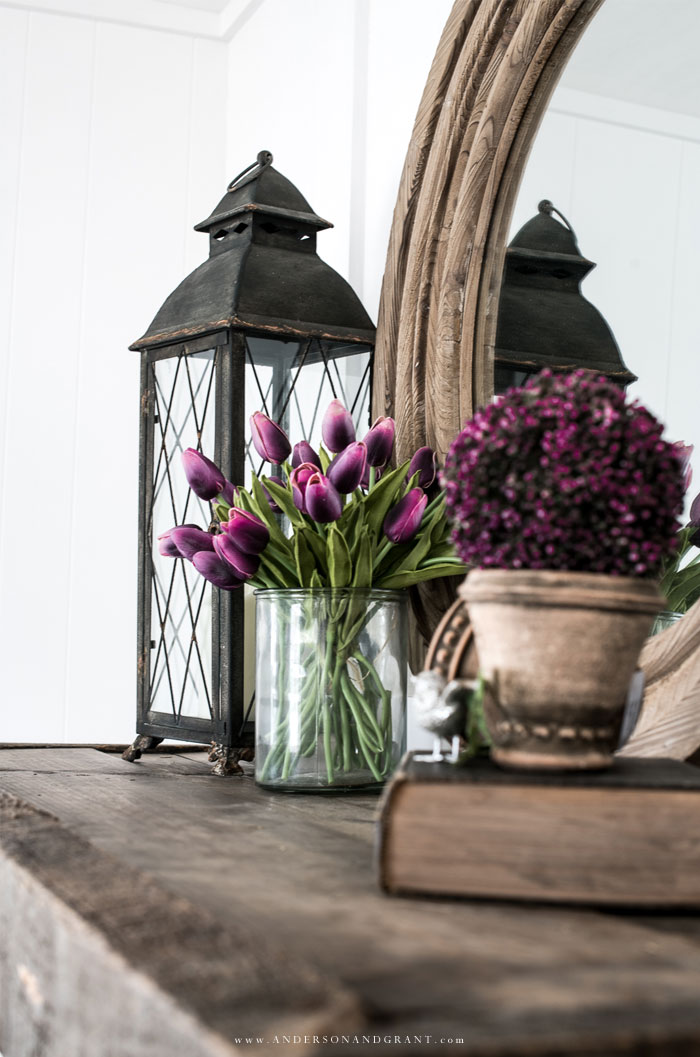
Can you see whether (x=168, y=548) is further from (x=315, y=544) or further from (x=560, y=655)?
(x=560, y=655)

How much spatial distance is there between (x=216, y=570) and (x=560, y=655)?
555mm

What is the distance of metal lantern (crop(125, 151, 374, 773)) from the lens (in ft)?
3.98

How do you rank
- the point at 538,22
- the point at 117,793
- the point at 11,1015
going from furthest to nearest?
the point at 538,22 < the point at 117,793 < the point at 11,1015

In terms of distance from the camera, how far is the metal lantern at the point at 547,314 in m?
1.07

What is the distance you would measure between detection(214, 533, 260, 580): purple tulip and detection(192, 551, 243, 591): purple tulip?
3cm

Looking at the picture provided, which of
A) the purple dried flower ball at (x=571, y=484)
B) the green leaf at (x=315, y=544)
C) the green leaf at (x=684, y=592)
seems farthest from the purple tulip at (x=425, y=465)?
the purple dried flower ball at (x=571, y=484)

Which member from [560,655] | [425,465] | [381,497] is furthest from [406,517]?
[560,655]

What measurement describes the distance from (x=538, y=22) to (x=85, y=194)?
1232 mm

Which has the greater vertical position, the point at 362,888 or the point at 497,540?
the point at 497,540

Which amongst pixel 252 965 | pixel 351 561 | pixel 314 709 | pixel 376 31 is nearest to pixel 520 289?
pixel 351 561

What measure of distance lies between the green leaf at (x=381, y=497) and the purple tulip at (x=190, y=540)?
0.16m

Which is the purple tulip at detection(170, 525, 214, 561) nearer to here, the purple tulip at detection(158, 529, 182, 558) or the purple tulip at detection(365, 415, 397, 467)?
the purple tulip at detection(158, 529, 182, 558)

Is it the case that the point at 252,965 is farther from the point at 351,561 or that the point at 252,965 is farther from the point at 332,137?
the point at 332,137

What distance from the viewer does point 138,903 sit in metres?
0.53
